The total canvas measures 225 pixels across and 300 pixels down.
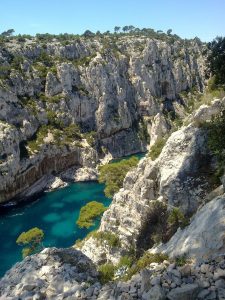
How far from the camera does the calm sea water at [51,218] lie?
157 feet

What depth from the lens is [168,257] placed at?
54.4 feet

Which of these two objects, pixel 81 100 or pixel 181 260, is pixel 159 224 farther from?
pixel 81 100

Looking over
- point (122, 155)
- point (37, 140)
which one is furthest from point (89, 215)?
point (122, 155)

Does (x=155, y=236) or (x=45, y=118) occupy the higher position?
(x=45, y=118)

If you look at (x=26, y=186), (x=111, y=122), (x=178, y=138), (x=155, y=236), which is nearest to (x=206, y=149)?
(x=178, y=138)

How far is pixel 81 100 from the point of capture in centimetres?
9094

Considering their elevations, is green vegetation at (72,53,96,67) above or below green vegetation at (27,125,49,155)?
above

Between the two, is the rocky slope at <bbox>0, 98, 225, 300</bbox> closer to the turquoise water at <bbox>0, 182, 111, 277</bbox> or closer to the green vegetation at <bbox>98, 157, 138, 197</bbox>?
the green vegetation at <bbox>98, 157, 138, 197</bbox>

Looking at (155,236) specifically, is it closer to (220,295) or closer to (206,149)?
(206,149)

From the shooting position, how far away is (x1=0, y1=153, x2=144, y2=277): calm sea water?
4784cm

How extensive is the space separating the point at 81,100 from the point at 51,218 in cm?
3940

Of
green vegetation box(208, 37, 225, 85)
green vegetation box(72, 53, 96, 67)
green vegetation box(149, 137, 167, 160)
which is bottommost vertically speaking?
green vegetation box(149, 137, 167, 160)

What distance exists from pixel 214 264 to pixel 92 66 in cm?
8740

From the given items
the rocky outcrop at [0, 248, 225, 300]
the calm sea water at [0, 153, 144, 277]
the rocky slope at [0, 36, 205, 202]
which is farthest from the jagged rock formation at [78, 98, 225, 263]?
the rocky slope at [0, 36, 205, 202]
